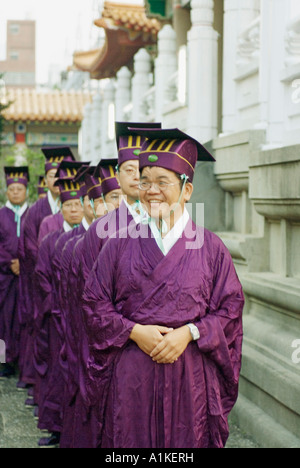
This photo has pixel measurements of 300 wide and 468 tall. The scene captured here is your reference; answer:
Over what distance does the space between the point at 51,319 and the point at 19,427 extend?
3.01 feet

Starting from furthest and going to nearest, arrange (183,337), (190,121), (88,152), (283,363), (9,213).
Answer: (88,152) → (9,213) → (190,121) → (283,363) → (183,337)

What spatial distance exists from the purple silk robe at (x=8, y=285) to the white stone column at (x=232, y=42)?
2891mm

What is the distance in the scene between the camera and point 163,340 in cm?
378

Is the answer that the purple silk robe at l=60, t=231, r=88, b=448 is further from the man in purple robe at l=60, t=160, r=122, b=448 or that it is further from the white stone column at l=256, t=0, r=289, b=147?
the white stone column at l=256, t=0, r=289, b=147

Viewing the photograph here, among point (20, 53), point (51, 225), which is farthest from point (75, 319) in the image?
point (20, 53)

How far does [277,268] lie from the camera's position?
254 inches

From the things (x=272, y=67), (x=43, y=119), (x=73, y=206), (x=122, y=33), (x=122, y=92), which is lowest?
(x=73, y=206)

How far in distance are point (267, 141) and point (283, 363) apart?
1940 millimetres

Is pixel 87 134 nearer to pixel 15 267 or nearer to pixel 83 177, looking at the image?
pixel 15 267

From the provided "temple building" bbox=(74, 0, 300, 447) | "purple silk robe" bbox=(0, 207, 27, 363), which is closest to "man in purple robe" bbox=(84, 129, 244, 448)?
"temple building" bbox=(74, 0, 300, 447)

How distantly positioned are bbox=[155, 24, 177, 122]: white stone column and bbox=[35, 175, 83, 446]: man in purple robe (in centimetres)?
462

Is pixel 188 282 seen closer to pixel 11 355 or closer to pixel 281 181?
pixel 281 181

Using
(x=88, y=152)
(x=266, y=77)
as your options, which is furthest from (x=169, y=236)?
(x=88, y=152)

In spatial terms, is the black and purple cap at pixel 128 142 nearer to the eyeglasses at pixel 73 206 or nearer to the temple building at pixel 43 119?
the eyeglasses at pixel 73 206
